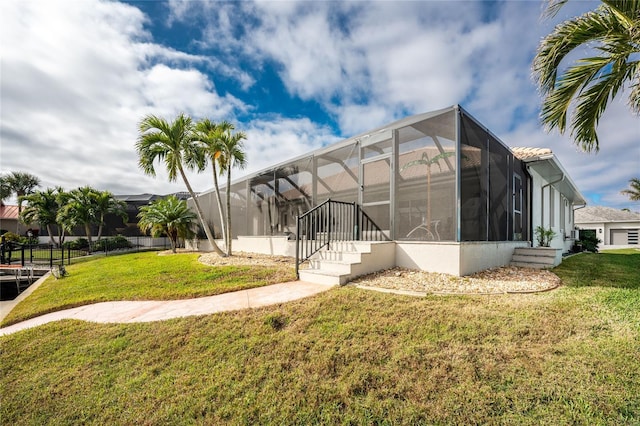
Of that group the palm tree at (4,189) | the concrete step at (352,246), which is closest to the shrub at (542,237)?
the concrete step at (352,246)

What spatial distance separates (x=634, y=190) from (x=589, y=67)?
32.7m

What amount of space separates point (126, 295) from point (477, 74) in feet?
29.4

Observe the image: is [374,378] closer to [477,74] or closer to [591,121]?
[591,121]

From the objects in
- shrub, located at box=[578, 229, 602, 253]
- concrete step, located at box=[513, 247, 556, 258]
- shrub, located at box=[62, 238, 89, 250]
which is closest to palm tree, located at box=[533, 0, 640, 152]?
concrete step, located at box=[513, 247, 556, 258]

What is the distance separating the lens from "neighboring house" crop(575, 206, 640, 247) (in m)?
21.8

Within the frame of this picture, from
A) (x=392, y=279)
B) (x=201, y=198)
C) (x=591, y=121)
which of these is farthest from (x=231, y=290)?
(x=201, y=198)

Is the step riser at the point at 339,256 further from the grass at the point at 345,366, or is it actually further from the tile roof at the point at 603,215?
the tile roof at the point at 603,215

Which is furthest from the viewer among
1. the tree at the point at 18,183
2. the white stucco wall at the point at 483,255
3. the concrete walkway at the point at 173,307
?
the tree at the point at 18,183

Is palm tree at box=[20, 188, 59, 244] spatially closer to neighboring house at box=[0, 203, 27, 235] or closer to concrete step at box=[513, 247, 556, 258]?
neighboring house at box=[0, 203, 27, 235]

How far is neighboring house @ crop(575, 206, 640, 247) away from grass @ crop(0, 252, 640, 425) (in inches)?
1072

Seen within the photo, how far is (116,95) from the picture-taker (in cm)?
650

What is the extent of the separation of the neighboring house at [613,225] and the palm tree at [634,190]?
6.65 ft

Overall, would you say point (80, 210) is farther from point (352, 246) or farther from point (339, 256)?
point (352, 246)

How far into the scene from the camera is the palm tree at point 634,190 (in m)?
24.2
